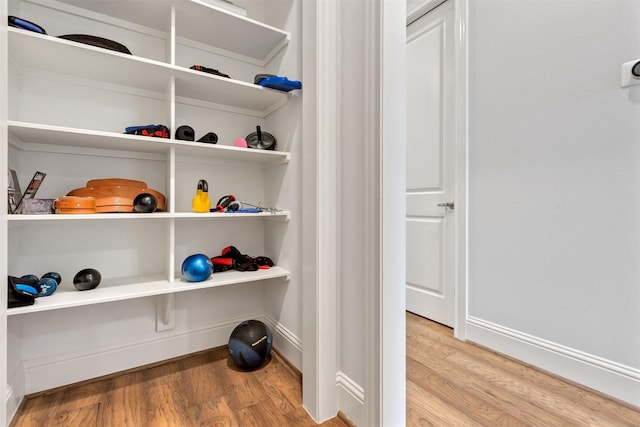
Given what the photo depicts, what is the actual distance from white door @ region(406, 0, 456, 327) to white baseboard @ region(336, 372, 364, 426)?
121 cm

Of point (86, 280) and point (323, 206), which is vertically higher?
point (323, 206)

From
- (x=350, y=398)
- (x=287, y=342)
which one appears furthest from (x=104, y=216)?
(x=350, y=398)

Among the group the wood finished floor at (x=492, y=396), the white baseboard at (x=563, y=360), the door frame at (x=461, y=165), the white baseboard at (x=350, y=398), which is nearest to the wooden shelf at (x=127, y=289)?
the white baseboard at (x=350, y=398)

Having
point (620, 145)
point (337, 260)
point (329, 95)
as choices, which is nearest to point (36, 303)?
point (337, 260)

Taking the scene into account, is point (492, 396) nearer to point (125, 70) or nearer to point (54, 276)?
point (54, 276)

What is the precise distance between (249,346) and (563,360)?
1.63m

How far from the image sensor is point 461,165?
2.03 meters

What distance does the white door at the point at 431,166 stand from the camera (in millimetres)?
2186

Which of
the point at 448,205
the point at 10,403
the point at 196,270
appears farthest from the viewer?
the point at 448,205

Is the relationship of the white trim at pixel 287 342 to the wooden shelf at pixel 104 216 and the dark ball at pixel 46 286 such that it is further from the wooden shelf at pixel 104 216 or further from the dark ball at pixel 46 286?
the dark ball at pixel 46 286

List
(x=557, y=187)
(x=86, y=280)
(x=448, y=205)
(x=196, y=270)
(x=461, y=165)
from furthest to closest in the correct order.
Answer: (x=448, y=205) → (x=461, y=165) → (x=557, y=187) → (x=196, y=270) → (x=86, y=280)

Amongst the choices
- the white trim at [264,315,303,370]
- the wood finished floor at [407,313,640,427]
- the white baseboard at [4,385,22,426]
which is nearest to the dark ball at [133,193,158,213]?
the white baseboard at [4,385,22,426]

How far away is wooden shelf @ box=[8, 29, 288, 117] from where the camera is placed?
3.96 ft

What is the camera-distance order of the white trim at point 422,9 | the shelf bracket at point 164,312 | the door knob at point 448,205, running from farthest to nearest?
the white trim at point 422,9 < the door knob at point 448,205 < the shelf bracket at point 164,312
